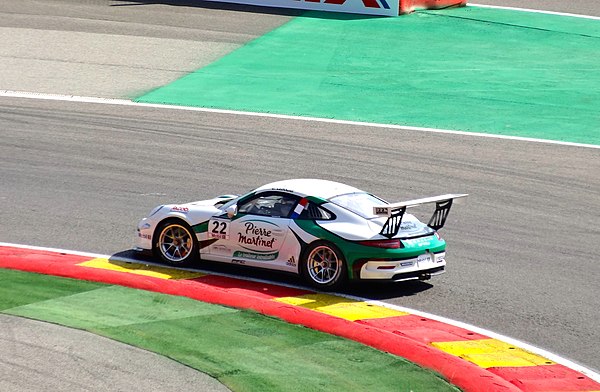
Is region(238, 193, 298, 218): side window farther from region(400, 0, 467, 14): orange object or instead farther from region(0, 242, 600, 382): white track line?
region(400, 0, 467, 14): orange object

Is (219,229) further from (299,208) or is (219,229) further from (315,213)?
(315,213)

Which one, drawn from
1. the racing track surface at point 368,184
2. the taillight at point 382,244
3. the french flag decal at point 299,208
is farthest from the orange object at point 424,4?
the taillight at point 382,244

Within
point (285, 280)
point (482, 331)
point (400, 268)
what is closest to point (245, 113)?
point (285, 280)

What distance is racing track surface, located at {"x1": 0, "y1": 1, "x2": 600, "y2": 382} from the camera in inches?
601

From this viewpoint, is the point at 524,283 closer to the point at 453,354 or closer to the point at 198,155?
the point at 453,354

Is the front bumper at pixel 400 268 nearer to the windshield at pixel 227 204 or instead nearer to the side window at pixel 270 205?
the side window at pixel 270 205

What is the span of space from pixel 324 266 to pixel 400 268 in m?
1.07

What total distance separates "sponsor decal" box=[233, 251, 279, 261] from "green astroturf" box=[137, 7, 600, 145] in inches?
395

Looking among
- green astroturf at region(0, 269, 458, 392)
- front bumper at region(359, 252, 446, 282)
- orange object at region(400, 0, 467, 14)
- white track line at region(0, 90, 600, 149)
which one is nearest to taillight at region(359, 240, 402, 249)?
front bumper at region(359, 252, 446, 282)

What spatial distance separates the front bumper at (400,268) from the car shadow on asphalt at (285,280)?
33 cm

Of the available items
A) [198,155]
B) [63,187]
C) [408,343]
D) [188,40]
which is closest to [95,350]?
[408,343]

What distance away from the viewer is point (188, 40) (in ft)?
104

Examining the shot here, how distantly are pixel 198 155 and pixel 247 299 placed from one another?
824 cm

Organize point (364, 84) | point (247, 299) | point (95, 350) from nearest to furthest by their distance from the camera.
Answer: point (95, 350) → point (247, 299) → point (364, 84)
